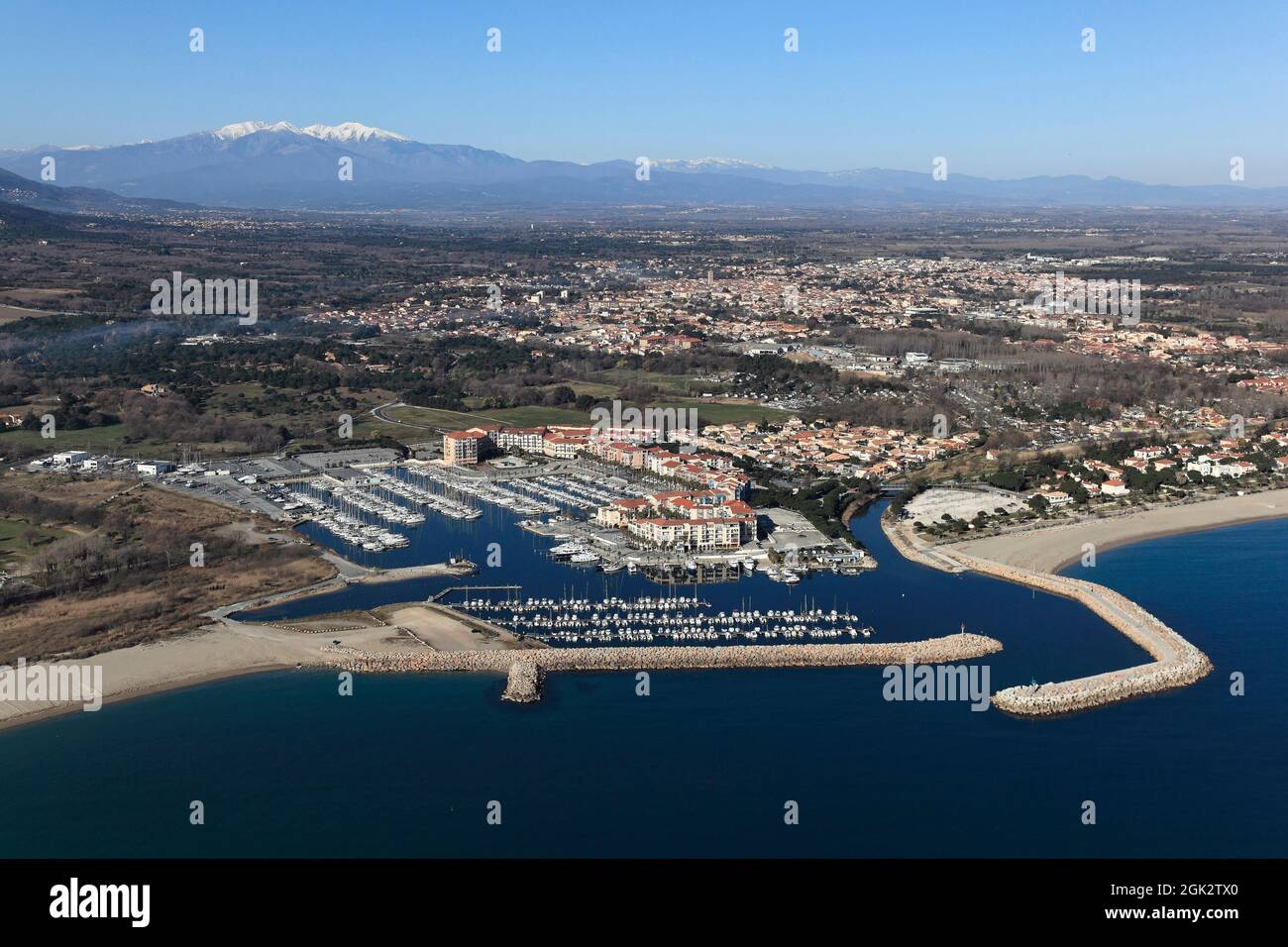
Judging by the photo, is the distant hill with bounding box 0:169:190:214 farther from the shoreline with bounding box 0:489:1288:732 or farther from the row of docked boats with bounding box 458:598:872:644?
the row of docked boats with bounding box 458:598:872:644

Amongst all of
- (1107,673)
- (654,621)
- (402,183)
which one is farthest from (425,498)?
(402,183)

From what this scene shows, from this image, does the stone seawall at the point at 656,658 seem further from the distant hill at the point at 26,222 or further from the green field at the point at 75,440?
the distant hill at the point at 26,222

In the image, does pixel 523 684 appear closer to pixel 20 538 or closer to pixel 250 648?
pixel 250 648

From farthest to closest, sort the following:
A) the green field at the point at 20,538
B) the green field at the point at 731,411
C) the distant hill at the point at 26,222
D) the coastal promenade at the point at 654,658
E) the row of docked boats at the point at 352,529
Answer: the distant hill at the point at 26,222 → the green field at the point at 731,411 → the row of docked boats at the point at 352,529 → the green field at the point at 20,538 → the coastal promenade at the point at 654,658

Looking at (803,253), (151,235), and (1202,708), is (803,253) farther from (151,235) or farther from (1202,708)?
(1202,708)

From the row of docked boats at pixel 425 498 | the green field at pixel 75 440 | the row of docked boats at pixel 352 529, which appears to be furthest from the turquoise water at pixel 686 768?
the green field at pixel 75 440

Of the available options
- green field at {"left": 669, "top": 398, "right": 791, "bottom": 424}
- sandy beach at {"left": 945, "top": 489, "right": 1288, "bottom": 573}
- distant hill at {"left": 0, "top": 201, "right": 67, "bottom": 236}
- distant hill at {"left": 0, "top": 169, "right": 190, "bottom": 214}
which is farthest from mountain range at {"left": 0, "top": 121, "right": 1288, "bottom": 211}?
sandy beach at {"left": 945, "top": 489, "right": 1288, "bottom": 573}
